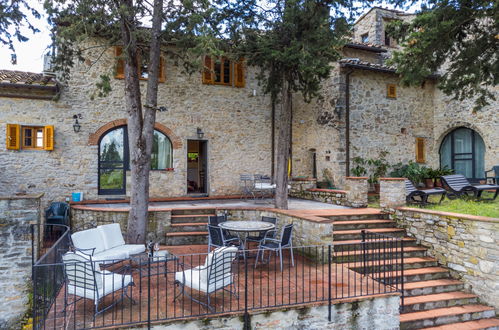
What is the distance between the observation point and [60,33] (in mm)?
7430

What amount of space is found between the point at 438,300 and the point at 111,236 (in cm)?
613

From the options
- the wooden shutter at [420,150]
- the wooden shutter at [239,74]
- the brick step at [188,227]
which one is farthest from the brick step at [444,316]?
the wooden shutter at [239,74]

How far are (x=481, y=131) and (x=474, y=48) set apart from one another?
6130 mm

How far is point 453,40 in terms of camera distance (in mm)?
7492

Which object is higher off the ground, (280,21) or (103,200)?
(280,21)

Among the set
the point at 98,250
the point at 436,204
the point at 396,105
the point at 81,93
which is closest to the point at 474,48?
the point at 436,204

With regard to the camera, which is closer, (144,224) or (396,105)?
(144,224)

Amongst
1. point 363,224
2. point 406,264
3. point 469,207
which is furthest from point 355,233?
point 469,207

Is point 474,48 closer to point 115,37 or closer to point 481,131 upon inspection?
point 481,131

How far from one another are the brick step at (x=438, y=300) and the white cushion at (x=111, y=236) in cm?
538

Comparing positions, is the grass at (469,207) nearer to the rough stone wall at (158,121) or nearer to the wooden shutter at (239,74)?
the rough stone wall at (158,121)

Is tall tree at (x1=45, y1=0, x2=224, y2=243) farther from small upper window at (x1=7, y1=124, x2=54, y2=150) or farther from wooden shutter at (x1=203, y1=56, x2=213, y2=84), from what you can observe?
wooden shutter at (x1=203, y1=56, x2=213, y2=84)

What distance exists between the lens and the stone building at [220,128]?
10.0 m

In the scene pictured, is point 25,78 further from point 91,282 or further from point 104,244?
point 91,282
